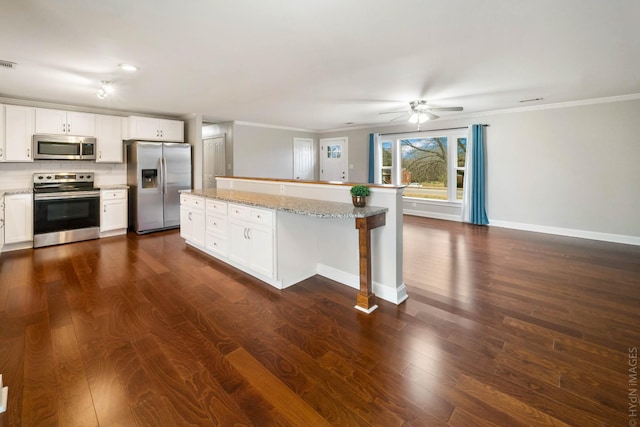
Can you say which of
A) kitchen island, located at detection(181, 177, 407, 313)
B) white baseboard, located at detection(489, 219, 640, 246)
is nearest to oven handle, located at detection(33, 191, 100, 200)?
kitchen island, located at detection(181, 177, 407, 313)

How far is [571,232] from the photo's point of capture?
5359mm

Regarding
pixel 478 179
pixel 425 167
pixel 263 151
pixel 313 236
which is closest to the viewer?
pixel 313 236

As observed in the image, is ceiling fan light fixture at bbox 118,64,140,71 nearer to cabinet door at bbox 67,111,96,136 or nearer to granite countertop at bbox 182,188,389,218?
granite countertop at bbox 182,188,389,218

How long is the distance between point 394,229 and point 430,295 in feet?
2.65

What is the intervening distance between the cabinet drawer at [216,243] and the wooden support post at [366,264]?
1.94m

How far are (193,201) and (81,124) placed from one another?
8.74ft

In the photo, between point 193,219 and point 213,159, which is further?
point 213,159

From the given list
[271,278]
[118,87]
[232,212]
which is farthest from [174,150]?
[271,278]

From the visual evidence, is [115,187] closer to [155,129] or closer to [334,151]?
[155,129]

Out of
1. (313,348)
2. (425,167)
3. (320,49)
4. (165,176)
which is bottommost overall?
(313,348)

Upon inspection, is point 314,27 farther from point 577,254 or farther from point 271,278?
point 577,254

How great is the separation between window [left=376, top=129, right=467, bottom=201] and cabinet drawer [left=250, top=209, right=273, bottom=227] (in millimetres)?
5257

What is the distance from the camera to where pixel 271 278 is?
3.17 metres

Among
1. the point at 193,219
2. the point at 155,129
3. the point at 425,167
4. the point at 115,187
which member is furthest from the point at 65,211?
the point at 425,167
